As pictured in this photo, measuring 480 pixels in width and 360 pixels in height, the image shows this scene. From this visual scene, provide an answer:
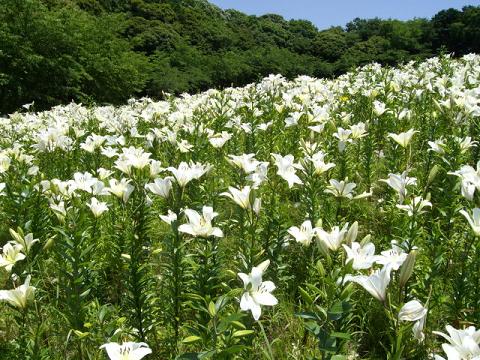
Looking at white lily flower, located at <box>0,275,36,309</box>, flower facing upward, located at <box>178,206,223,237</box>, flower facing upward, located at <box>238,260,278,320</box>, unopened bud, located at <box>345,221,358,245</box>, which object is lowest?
white lily flower, located at <box>0,275,36,309</box>

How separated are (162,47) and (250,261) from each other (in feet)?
135

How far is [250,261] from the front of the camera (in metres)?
2.11

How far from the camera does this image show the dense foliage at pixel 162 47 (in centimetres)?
2039

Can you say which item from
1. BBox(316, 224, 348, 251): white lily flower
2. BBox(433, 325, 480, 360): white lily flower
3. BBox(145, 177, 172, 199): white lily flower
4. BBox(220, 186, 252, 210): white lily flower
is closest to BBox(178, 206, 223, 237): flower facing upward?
BBox(220, 186, 252, 210): white lily flower

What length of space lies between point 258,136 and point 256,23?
2301 inches

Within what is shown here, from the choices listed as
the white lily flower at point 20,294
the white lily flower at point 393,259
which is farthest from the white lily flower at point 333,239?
the white lily flower at point 20,294

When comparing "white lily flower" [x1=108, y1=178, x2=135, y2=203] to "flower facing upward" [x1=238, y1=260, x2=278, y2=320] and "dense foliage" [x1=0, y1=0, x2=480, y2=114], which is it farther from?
"dense foliage" [x1=0, y1=0, x2=480, y2=114]

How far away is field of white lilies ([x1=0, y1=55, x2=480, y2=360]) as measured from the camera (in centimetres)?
165

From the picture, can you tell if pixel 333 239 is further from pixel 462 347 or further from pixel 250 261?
pixel 462 347

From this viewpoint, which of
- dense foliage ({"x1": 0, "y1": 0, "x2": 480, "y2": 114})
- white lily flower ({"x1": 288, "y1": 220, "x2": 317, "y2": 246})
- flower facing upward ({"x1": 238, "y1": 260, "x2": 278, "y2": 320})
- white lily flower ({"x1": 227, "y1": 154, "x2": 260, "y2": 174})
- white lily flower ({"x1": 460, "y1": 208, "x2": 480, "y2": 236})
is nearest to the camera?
flower facing upward ({"x1": 238, "y1": 260, "x2": 278, "y2": 320})

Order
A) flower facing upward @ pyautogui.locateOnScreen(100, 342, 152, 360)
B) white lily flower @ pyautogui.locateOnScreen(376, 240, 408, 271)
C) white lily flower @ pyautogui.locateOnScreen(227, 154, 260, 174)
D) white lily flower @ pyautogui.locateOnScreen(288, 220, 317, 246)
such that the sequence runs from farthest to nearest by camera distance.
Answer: white lily flower @ pyautogui.locateOnScreen(227, 154, 260, 174), white lily flower @ pyautogui.locateOnScreen(288, 220, 317, 246), white lily flower @ pyautogui.locateOnScreen(376, 240, 408, 271), flower facing upward @ pyautogui.locateOnScreen(100, 342, 152, 360)

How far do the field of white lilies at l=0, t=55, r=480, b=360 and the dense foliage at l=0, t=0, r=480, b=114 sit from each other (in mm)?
4473

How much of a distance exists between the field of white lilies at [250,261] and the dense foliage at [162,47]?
447 cm

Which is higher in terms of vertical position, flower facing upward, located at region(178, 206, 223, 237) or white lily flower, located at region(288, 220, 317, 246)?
flower facing upward, located at region(178, 206, 223, 237)
